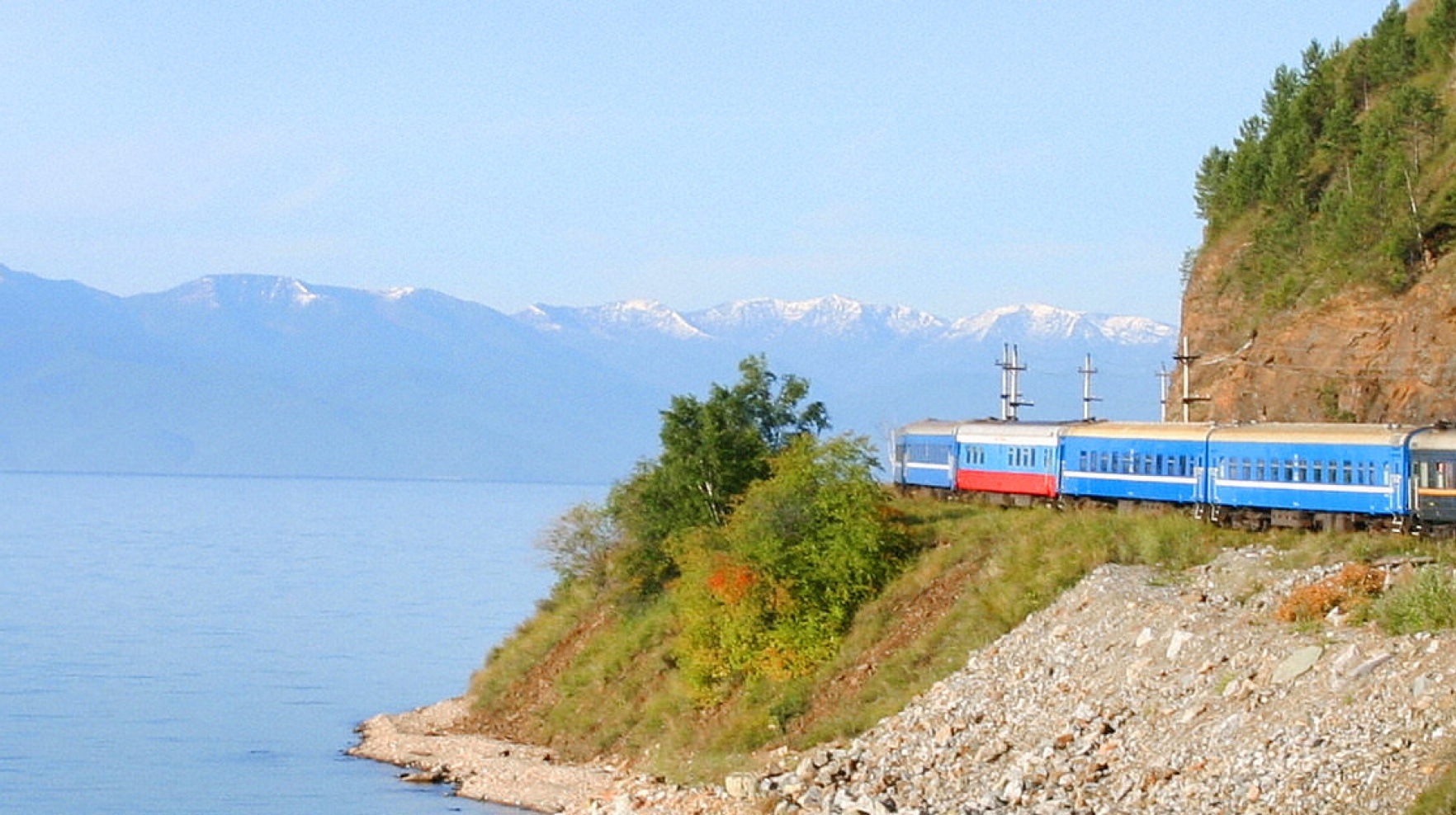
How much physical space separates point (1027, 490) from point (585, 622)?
14.3 m

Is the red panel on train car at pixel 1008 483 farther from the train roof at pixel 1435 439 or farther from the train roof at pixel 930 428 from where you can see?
the train roof at pixel 1435 439

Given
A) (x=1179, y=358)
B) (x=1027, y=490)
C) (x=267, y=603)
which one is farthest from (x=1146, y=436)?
(x=267, y=603)

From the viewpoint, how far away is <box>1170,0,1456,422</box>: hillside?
194 feet

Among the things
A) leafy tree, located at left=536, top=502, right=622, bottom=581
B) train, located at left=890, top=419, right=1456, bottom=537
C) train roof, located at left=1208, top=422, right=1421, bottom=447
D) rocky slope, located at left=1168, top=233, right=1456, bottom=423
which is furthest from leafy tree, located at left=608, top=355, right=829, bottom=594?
rocky slope, located at left=1168, top=233, right=1456, bottom=423

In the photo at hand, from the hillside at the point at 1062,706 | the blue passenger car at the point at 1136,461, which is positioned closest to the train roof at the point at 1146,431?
the blue passenger car at the point at 1136,461

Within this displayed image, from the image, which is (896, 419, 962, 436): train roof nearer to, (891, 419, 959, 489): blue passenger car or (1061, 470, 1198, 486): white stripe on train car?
(891, 419, 959, 489): blue passenger car

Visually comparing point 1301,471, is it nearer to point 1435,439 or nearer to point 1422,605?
point 1435,439

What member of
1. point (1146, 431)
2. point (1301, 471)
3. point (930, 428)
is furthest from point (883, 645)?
point (930, 428)

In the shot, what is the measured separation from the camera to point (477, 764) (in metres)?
50.8

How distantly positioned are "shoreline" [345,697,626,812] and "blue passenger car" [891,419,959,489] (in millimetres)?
17522

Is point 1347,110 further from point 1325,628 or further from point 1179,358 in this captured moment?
point 1325,628

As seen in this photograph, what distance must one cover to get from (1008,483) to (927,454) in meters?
7.29

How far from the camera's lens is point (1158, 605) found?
3575 centimetres

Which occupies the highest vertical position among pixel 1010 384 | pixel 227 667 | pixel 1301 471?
pixel 1010 384
